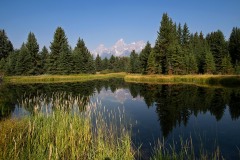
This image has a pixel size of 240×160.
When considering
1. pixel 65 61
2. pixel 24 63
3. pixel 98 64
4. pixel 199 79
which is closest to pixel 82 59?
pixel 65 61

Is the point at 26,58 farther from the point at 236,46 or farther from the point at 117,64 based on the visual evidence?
the point at 236,46

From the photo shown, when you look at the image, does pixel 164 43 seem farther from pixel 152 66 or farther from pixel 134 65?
pixel 134 65

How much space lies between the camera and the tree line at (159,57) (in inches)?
2591

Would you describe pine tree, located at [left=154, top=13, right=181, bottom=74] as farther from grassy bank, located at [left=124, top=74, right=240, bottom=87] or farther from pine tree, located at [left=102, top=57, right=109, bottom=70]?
pine tree, located at [left=102, top=57, right=109, bottom=70]

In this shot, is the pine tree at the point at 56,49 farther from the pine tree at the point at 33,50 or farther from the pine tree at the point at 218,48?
the pine tree at the point at 218,48

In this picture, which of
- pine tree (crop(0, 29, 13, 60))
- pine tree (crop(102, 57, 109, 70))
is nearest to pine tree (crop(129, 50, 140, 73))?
pine tree (crop(102, 57, 109, 70))

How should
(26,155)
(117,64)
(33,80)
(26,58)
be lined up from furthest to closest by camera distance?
(117,64) < (26,58) < (33,80) < (26,155)

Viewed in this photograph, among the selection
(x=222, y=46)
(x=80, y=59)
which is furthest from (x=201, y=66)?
(x=80, y=59)

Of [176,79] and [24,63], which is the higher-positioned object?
[24,63]

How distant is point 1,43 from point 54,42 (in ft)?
134

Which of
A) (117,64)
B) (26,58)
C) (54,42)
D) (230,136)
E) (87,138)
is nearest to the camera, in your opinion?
(87,138)

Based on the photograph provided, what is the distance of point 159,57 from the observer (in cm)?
6775

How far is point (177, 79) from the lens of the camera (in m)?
52.7

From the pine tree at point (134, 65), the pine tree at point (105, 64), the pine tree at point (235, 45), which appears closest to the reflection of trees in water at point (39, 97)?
the pine tree at point (134, 65)
